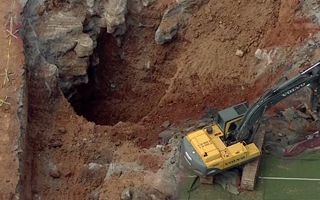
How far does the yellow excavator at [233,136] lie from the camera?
734 inches

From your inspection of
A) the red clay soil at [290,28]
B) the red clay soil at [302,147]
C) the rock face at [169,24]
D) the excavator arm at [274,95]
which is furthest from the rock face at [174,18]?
the red clay soil at [302,147]

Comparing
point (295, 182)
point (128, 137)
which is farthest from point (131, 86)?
point (295, 182)

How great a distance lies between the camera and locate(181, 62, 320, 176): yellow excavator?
18.6 meters

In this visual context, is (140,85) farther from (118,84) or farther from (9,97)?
(9,97)

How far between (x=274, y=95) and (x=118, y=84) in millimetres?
8188

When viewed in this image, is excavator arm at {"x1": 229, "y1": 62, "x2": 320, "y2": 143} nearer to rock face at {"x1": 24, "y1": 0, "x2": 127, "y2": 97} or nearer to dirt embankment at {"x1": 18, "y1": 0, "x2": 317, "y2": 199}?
dirt embankment at {"x1": 18, "y1": 0, "x2": 317, "y2": 199}

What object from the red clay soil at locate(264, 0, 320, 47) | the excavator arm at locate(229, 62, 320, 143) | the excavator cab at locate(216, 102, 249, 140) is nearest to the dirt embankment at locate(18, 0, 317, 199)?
the red clay soil at locate(264, 0, 320, 47)

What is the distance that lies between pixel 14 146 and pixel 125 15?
24.3 feet

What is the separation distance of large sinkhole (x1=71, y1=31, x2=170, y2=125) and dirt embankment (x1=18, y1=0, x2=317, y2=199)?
0.12ft

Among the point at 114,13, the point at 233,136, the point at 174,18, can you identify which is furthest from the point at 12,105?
the point at 174,18

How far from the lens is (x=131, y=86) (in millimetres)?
25062

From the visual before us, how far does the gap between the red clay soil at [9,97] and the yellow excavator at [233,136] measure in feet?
16.2

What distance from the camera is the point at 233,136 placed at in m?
19.2

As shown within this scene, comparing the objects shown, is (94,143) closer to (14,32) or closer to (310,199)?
(14,32)
